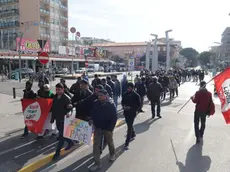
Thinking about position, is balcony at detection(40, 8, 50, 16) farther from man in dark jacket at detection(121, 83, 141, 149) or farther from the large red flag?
the large red flag

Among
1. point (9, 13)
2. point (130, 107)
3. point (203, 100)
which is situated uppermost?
point (9, 13)

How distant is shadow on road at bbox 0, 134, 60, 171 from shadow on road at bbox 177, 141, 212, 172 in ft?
10.6

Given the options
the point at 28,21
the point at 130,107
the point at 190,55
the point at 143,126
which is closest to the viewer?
the point at 130,107

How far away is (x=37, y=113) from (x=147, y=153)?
3.14 m

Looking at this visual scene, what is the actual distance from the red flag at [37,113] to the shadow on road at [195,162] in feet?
12.0

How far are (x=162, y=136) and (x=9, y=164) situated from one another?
4273 millimetres

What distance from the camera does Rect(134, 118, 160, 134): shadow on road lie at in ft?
25.4

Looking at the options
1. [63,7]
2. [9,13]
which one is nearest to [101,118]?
[9,13]

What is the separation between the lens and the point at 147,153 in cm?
576

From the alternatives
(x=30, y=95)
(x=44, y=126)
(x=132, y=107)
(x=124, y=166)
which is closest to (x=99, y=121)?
(x=124, y=166)

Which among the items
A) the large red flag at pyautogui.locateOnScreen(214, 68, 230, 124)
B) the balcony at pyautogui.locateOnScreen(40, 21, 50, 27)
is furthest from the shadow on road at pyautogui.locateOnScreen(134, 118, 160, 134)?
the balcony at pyautogui.locateOnScreen(40, 21, 50, 27)

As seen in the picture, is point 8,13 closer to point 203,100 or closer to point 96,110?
point 203,100

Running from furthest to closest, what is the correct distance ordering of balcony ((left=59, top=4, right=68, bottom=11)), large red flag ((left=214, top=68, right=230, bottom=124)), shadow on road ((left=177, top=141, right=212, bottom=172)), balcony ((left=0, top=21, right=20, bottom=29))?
1. balcony ((left=59, top=4, right=68, bottom=11))
2. balcony ((left=0, top=21, right=20, bottom=29))
3. large red flag ((left=214, top=68, right=230, bottom=124))
4. shadow on road ((left=177, top=141, right=212, bottom=172))

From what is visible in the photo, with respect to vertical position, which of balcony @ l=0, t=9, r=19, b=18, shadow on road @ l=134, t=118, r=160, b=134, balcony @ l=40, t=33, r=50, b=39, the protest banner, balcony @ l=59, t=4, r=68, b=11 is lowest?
shadow on road @ l=134, t=118, r=160, b=134
